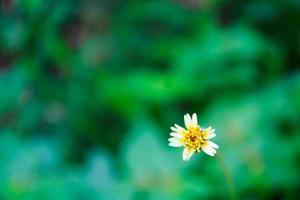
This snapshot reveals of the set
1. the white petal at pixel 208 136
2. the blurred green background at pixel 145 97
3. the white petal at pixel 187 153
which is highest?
the blurred green background at pixel 145 97

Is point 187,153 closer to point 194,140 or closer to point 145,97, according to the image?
point 194,140

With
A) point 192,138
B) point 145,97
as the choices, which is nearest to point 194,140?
point 192,138

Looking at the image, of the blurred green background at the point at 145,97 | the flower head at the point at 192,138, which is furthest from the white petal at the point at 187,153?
the blurred green background at the point at 145,97

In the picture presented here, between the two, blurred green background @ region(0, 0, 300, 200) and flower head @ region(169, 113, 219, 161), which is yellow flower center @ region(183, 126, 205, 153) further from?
blurred green background @ region(0, 0, 300, 200)

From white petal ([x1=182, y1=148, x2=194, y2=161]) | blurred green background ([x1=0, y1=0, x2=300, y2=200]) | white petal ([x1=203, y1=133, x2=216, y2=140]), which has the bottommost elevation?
A: white petal ([x1=182, y1=148, x2=194, y2=161])

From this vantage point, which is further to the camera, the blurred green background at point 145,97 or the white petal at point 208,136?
the blurred green background at point 145,97

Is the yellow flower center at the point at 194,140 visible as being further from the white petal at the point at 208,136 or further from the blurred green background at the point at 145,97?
the blurred green background at the point at 145,97

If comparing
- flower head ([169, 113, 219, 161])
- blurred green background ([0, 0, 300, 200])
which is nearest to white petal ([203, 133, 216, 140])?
flower head ([169, 113, 219, 161])

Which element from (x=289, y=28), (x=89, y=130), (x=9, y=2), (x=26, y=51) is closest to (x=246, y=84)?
(x=289, y=28)

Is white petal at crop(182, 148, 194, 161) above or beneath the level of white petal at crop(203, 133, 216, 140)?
beneath
